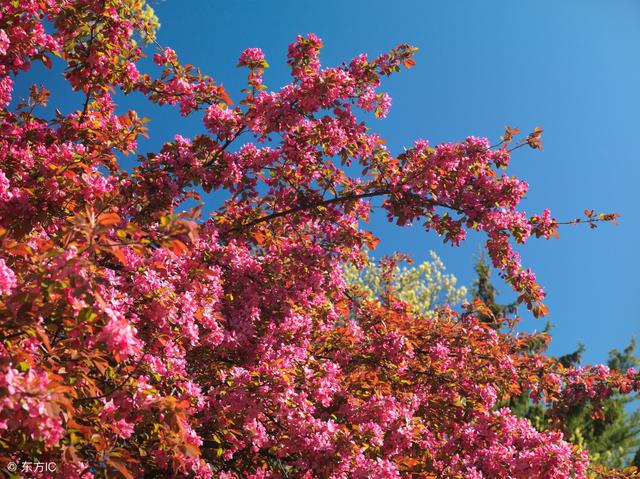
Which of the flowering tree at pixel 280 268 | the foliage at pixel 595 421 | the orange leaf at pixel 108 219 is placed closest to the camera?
the orange leaf at pixel 108 219

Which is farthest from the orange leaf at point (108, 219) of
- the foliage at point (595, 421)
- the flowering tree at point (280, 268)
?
the foliage at point (595, 421)

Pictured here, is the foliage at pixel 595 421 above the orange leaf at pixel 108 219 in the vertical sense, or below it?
above

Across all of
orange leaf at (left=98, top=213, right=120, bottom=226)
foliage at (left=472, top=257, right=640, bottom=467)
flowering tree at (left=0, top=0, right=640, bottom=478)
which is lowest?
orange leaf at (left=98, top=213, right=120, bottom=226)

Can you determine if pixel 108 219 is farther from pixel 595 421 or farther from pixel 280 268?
pixel 595 421

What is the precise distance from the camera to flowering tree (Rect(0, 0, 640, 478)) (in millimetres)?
4516

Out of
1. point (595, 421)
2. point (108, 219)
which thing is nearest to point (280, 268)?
point (108, 219)

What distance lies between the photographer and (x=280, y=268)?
20.3ft

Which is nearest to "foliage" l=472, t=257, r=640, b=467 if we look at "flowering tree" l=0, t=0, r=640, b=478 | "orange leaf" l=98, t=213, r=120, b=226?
"flowering tree" l=0, t=0, r=640, b=478

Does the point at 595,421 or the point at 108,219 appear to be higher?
the point at 595,421

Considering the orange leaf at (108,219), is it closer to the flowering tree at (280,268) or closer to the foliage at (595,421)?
the flowering tree at (280,268)

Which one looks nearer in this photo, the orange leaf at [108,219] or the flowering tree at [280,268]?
the orange leaf at [108,219]

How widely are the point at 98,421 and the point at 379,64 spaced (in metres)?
4.10

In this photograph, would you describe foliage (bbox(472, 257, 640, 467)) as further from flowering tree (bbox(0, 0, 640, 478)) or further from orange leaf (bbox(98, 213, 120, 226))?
orange leaf (bbox(98, 213, 120, 226))

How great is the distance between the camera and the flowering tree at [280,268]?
4.52 m
